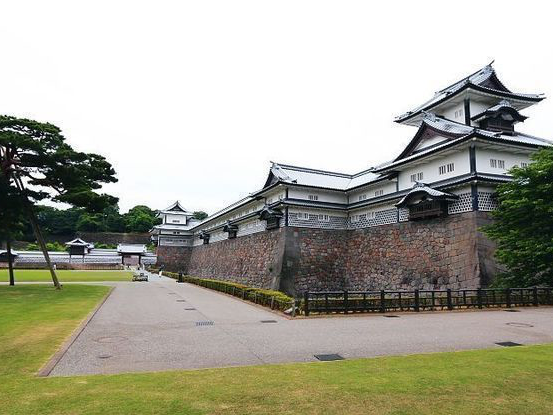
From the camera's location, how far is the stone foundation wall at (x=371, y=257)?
1888 centimetres

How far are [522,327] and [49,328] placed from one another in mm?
13829

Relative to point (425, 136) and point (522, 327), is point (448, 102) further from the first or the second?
point (522, 327)

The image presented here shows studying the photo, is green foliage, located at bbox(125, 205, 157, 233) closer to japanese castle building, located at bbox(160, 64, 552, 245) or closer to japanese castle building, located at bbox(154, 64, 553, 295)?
japanese castle building, located at bbox(154, 64, 553, 295)

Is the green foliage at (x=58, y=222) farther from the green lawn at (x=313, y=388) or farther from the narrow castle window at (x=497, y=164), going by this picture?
the green lawn at (x=313, y=388)

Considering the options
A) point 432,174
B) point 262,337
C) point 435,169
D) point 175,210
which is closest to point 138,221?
point 175,210

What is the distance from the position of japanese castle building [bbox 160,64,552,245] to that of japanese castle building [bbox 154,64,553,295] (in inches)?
2.8

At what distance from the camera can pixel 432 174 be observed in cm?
2225

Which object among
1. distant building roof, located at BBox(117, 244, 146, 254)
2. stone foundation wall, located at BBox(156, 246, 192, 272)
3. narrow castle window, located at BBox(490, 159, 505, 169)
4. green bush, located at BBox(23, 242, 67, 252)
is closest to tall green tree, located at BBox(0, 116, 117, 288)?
narrow castle window, located at BBox(490, 159, 505, 169)

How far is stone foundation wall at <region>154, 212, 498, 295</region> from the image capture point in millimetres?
18875

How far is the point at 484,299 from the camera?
1561cm

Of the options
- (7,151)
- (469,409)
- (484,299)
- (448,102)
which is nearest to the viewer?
(469,409)

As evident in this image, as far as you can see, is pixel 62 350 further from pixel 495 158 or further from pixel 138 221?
pixel 138 221

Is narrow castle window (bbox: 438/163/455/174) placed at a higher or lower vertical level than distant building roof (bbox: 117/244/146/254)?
higher

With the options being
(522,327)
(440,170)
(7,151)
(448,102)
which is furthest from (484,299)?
(7,151)
